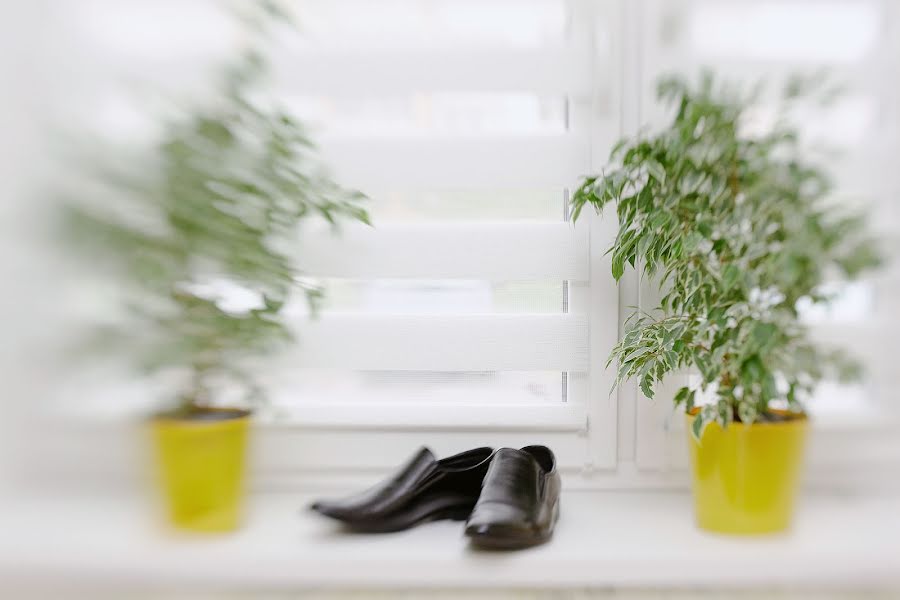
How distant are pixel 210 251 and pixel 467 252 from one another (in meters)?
0.41

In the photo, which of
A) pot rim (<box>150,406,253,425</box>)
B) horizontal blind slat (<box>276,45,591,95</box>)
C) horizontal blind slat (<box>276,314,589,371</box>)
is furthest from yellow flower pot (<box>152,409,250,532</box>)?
horizontal blind slat (<box>276,45,591,95</box>)

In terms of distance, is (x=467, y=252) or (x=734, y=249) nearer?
(x=734, y=249)

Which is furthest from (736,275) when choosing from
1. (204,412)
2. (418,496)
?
(204,412)

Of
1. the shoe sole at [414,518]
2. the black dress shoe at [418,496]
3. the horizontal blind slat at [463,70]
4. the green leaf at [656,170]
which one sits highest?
the horizontal blind slat at [463,70]

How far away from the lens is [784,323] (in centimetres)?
75

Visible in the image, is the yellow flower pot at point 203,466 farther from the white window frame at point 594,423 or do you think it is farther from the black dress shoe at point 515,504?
the black dress shoe at point 515,504

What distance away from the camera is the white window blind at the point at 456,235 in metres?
1.02

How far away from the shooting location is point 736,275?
2.47 ft

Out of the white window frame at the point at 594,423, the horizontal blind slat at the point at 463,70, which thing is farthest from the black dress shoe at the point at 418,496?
the horizontal blind slat at the point at 463,70

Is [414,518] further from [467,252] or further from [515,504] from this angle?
[467,252]

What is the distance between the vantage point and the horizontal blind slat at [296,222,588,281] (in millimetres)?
1028

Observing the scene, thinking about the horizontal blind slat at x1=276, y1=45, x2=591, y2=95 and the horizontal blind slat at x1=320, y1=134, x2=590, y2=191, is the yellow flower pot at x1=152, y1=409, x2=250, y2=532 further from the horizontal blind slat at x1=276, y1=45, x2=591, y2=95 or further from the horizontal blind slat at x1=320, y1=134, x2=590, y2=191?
the horizontal blind slat at x1=276, y1=45, x2=591, y2=95

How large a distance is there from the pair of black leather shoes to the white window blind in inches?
4.5

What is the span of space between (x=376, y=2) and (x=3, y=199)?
2.20ft
